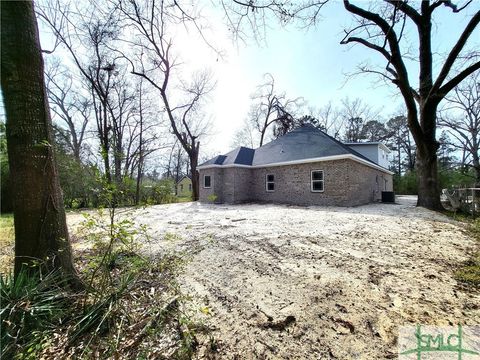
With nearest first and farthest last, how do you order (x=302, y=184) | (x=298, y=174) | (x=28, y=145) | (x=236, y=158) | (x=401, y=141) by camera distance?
1. (x=28, y=145)
2. (x=302, y=184)
3. (x=298, y=174)
4. (x=236, y=158)
5. (x=401, y=141)

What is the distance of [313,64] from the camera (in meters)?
8.17

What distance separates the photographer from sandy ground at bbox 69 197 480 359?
181 centimetres

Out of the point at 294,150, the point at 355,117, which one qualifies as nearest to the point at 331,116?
the point at 355,117

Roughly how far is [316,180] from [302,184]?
844 millimetres

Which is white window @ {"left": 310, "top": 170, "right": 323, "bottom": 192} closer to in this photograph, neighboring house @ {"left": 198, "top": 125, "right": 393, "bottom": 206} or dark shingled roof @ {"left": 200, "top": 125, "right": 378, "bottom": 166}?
neighboring house @ {"left": 198, "top": 125, "right": 393, "bottom": 206}

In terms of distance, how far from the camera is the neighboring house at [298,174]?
436 inches

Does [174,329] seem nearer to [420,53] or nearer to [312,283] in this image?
[312,283]

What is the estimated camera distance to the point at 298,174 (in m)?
12.5

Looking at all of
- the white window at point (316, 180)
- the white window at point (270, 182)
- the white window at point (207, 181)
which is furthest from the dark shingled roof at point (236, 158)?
the white window at point (316, 180)

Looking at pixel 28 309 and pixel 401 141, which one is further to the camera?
pixel 401 141

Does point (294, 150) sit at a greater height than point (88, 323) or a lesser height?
greater

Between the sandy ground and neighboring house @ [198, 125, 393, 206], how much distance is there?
647 cm

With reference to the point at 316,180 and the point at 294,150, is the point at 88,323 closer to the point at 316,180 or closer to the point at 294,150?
the point at 316,180

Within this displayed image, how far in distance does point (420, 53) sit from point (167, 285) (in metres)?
13.4
